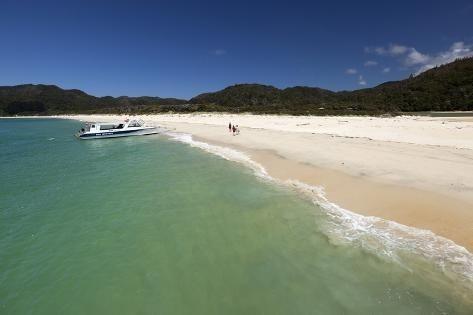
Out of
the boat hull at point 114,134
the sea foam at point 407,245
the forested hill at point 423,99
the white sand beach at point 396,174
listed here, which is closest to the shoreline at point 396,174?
the white sand beach at point 396,174

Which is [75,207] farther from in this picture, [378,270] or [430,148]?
[430,148]

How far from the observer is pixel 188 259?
8016 millimetres

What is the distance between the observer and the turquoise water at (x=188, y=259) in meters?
6.16

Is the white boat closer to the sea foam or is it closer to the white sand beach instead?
the white sand beach

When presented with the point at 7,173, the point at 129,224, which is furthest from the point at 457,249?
the point at 7,173

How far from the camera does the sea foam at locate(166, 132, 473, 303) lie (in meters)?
6.48

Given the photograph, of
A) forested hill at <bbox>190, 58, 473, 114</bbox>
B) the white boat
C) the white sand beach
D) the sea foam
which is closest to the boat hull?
the white boat

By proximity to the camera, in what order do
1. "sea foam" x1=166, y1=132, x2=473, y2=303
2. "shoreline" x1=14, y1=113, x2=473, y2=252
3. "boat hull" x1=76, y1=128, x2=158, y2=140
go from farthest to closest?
"boat hull" x1=76, y1=128, x2=158, y2=140 → "shoreline" x1=14, y1=113, x2=473, y2=252 → "sea foam" x1=166, y1=132, x2=473, y2=303

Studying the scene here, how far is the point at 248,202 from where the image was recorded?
12.0 meters

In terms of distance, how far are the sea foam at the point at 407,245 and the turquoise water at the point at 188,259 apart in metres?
0.25

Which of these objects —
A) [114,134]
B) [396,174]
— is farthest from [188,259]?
[114,134]

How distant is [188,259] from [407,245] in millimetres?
5526

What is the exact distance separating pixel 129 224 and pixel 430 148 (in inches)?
700

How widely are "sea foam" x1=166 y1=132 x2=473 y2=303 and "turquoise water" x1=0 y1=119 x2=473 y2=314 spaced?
0.83 feet
